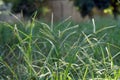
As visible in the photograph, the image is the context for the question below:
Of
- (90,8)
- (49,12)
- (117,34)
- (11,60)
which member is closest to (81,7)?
(90,8)

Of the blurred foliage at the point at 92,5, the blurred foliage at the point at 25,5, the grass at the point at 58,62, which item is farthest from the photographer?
the blurred foliage at the point at 25,5

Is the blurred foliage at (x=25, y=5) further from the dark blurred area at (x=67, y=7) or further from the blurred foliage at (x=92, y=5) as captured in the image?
the blurred foliage at (x=92, y=5)

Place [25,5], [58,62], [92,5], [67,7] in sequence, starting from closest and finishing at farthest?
[58,62]
[92,5]
[25,5]
[67,7]

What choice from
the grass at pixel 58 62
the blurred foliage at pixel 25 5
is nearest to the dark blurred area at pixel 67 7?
Result: the blurred foliage at pixel 25 5

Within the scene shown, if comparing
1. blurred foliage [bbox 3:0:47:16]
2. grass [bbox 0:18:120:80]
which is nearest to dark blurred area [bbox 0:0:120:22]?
blurred foliage [bbox 3:0:47:16]

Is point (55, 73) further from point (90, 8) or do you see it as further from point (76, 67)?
point (90, 8)

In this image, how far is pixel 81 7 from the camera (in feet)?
31.8

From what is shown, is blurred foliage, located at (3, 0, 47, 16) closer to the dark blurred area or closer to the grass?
the dark blurred area

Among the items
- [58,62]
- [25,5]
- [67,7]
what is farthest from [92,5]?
[58,62]

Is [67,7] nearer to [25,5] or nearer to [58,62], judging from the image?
[25,5]

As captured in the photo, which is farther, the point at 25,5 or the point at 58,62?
the point at 25,5

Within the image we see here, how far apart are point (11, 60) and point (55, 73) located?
69 cm

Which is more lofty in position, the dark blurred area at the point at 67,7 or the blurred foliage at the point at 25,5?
the blurred foliage at the point at 25,5

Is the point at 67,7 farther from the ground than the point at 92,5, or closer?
closer
